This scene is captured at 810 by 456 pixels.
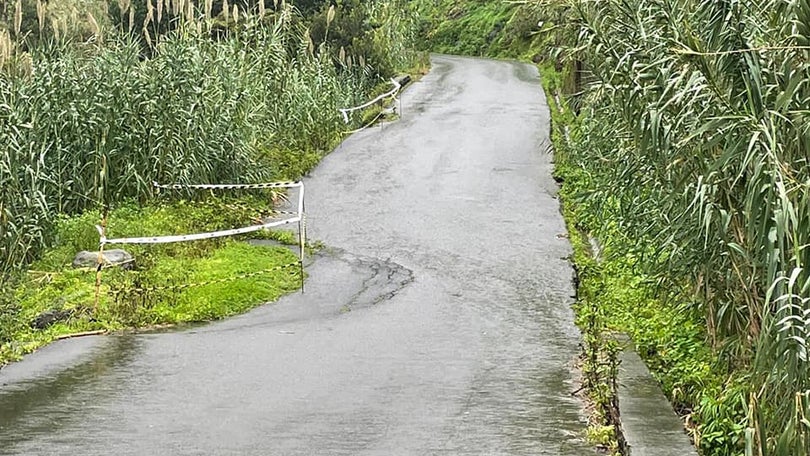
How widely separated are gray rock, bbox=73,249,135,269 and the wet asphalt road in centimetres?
154

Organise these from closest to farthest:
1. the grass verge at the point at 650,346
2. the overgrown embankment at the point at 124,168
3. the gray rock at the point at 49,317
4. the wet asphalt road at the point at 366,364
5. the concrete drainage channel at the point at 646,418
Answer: the concrete drainage channel at the point at 646,418
the grass verge at the point at 650,346
the wet asphalt road at the point at 366,364
the gray rock at the point at 49,317
the overgrown embankment at the point at 124,168

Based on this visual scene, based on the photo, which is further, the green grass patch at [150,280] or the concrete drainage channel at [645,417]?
the green grass patch at [150,280]

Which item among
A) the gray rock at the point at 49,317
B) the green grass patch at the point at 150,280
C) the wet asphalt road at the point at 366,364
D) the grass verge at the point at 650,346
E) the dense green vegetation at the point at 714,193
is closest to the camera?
the dense green vegetation at the point at 714,193

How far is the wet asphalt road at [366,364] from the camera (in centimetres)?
631

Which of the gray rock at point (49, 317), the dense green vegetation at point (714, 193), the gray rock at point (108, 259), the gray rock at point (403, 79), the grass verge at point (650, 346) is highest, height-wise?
the dense green vegetation at point (714, 193)

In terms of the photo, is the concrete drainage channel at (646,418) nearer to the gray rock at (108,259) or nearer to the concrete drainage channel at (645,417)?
the concrete drainage channel at (645,417)

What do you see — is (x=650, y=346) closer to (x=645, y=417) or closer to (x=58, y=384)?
Result: (x=645, y=417)

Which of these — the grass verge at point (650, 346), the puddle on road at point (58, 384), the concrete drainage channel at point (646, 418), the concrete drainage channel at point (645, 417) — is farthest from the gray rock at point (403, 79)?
the concrete drainage channel at point (646, 418)

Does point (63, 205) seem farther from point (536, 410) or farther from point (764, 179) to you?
point (764, 179)

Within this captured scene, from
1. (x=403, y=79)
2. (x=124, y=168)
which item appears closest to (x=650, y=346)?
(x=124, y=168)

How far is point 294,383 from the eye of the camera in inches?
294

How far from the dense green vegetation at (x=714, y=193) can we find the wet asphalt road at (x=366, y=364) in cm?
83

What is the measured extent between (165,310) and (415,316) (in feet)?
7.11

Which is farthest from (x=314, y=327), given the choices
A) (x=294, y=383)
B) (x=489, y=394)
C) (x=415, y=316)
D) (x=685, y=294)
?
(x=685, y=294)
